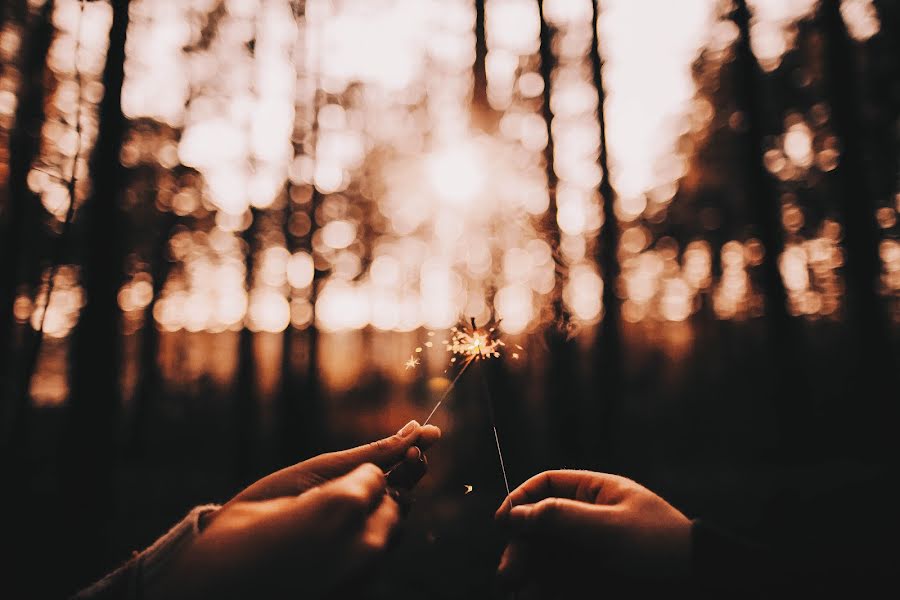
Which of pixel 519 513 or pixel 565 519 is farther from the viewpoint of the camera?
pixel 519 513

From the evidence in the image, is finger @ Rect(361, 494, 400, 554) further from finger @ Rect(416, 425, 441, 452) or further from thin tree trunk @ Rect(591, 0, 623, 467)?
thin tree trunk @ Rect(591, 0, 623, 467)

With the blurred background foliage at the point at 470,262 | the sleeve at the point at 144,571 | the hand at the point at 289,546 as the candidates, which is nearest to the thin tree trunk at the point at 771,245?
the blurred background foliage at the point at 470,262

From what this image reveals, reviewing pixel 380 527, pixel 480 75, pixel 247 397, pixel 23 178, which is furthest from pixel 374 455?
pixel 247 397

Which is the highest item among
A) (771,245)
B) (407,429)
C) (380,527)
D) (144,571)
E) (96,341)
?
(771,245)

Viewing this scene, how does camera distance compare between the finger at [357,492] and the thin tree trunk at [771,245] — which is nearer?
the finger at [357,492]

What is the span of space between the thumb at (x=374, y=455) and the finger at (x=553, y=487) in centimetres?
50

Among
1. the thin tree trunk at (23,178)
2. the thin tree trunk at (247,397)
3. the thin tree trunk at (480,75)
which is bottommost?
the thin tree trunk at (247,397)

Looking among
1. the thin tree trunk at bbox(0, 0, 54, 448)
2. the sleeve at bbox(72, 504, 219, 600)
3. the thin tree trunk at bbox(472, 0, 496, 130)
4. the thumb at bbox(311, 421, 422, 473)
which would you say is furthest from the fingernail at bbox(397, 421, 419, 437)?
the thin tree trunk at bbox(472, 0, 496, 130)

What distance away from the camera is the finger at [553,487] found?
1948 mm

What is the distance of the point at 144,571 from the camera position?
1.51 metres

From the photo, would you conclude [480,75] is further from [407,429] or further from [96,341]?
[407,429]

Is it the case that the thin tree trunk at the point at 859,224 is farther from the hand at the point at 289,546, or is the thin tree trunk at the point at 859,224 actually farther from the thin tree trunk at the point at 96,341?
the thin tree trunk at the point at 96,341

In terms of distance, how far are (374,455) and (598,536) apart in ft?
3.07

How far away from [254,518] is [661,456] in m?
18.7
